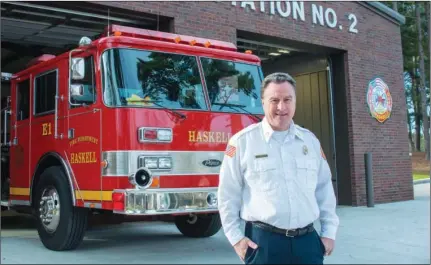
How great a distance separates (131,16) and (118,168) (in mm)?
4608

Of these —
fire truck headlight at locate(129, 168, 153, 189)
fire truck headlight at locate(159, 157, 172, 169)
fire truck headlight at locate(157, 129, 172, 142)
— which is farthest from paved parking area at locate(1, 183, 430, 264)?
fire truck headlight at locate(157, 129, 172, 142)

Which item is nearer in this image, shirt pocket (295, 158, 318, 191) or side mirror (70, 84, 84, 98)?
shirt pocket (295, 158, 318, 191)

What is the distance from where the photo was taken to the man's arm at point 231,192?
2.87 meters

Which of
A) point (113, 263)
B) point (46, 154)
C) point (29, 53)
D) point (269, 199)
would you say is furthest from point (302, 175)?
point (29, 53)

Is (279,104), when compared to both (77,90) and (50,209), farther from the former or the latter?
(50,209)

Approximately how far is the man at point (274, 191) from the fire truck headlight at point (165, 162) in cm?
272

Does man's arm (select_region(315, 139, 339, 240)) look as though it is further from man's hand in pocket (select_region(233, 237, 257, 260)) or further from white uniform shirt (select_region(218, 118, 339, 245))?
man's hand in pocket (select_region(233, 237, 257, 260))

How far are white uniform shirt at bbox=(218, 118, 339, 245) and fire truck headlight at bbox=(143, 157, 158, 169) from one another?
2668 mm

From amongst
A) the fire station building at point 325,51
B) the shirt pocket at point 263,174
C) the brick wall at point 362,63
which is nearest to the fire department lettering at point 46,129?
the fire station building at point 325,51

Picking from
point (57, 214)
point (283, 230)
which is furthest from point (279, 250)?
point (57, 214)

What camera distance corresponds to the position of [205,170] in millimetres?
5941

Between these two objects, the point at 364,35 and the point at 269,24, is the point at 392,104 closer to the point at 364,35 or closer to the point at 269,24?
the point at 364,35

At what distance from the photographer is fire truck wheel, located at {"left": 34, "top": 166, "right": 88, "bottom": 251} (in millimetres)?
6055

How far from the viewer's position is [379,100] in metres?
12.8
